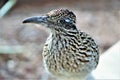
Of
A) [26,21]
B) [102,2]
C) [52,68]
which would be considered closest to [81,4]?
[102,2]

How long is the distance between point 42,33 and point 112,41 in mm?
800

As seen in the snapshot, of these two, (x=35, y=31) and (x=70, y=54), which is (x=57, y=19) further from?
(x=35, y=31)

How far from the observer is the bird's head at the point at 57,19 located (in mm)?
3209

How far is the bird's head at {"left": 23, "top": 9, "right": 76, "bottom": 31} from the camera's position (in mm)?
3209

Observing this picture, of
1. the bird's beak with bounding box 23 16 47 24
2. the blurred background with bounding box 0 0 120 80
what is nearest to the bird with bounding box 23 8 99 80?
the bird's beak with bounding box 23 16 47 24

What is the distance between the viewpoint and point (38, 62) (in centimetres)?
598

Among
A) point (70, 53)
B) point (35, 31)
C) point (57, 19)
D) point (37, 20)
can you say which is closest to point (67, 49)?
point (70, 53)

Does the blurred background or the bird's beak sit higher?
the blurred background

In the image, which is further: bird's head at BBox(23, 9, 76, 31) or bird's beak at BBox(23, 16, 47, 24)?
bird's head at BBox(23, 9, 76, 31)

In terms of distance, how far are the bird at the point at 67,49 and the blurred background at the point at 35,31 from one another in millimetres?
1616

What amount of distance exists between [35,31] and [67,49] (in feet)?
9.07

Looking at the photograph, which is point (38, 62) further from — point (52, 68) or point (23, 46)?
point (52, 68)

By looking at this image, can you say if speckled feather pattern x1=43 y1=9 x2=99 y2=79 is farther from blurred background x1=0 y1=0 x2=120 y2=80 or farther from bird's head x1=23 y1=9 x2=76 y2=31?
blurred background x1=0 y1=0 x2=120 y2=80

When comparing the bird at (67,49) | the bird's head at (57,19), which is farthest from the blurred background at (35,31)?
the bird's head at (57,19)
